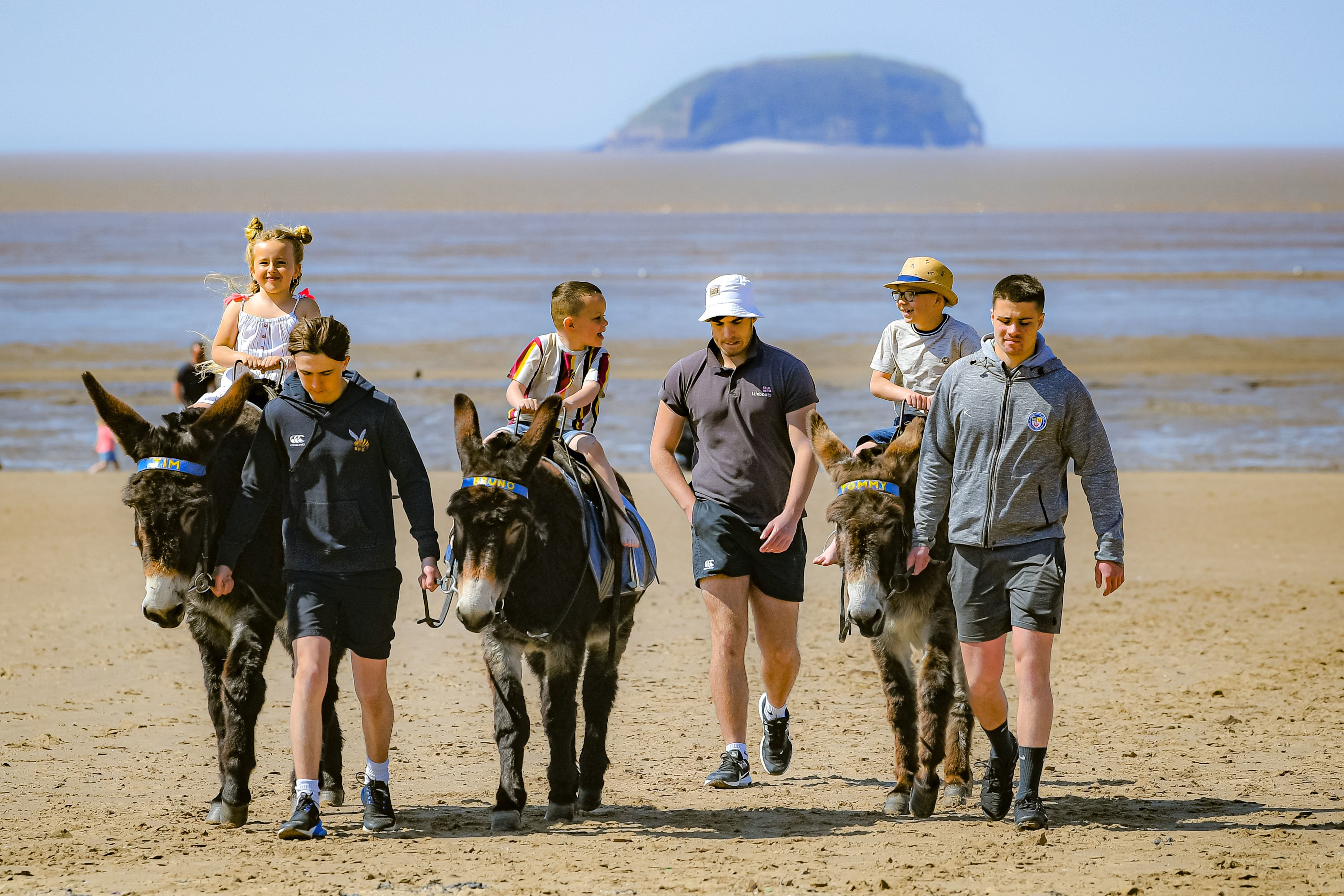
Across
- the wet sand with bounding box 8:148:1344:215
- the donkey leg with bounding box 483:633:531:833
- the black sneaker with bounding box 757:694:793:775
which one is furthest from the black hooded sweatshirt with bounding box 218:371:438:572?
the wet sand with bounding box 8:148:1344:215

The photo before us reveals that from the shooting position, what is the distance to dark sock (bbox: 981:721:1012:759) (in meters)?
6.26

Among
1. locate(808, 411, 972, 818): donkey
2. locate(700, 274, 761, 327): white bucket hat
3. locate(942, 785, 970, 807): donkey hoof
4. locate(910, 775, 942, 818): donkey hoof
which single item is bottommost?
locate(942, 785, 970, 807): donkey hoof

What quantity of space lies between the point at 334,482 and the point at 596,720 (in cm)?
175

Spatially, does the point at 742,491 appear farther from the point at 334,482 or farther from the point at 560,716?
the point at 334,482

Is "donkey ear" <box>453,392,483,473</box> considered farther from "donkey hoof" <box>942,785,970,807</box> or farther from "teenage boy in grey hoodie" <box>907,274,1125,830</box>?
"donkey hoof" <box>942,785,970,807</box>

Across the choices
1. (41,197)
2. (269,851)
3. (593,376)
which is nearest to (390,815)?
(269,851)

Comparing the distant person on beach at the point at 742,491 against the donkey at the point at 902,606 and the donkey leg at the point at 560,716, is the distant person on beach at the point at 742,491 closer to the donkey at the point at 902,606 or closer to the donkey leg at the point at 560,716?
the donkey at the point at 902,606

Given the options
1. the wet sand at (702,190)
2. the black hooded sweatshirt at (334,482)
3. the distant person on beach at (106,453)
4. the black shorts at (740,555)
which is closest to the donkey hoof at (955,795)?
the black shorts at (740,555)

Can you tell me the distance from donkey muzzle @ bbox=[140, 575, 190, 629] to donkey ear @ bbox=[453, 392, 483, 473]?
1276 mm

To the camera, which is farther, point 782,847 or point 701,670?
point 701,670

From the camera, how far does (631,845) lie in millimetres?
6195

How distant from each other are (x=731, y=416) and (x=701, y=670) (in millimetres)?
3231

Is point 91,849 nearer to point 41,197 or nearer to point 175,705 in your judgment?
point 175,705

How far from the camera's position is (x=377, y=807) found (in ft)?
20.8
